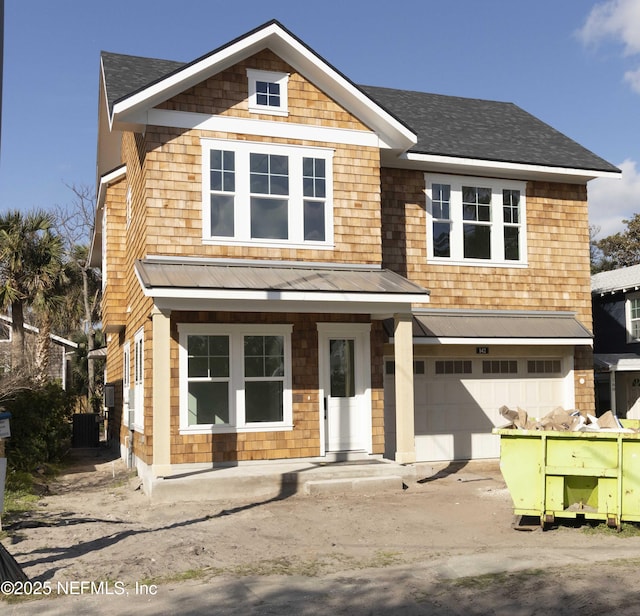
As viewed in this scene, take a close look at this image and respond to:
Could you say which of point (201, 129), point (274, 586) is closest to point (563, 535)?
point (274, 586)

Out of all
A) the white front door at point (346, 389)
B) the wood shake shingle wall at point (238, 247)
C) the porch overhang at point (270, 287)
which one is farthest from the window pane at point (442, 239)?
the white front door at point (346, 389)

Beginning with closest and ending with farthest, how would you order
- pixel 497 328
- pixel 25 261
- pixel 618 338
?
pixel 497 328 < pixel 618 338 < pixel 25 261

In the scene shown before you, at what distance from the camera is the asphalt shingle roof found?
15.8 metres

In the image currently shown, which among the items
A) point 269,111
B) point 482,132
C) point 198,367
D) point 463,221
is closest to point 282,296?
point 198,367

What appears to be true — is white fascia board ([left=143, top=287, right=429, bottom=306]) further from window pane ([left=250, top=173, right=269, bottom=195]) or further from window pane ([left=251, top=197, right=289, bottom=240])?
window pane ([left=250, top=173, right=269, bottom=195])

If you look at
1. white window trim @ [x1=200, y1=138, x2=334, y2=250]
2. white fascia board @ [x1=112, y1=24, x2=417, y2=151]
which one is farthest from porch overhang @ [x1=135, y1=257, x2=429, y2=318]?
white fascia board @ [x1=112, y1=24, x2=417, y2=151]

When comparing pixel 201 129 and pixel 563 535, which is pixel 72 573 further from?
pixel 201 129

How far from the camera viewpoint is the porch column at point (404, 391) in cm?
1330

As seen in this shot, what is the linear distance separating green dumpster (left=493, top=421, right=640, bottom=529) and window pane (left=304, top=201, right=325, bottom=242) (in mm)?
6031

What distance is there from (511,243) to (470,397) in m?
3.45

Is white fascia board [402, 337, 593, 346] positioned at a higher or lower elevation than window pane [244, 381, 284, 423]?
higher

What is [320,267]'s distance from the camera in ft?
46.3

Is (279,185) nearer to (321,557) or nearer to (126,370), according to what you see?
(126,370)

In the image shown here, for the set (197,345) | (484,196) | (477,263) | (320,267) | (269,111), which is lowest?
(197,345)
